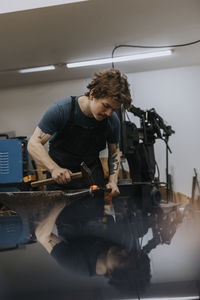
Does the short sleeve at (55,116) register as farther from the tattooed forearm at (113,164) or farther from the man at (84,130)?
the tattooed forearm at (113,164)

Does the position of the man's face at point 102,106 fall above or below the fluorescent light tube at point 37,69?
below

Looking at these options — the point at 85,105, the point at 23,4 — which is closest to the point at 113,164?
the point at 85,105

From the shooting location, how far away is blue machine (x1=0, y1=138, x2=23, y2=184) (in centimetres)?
412

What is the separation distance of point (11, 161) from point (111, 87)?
3087 mm

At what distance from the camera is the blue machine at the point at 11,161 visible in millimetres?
4117

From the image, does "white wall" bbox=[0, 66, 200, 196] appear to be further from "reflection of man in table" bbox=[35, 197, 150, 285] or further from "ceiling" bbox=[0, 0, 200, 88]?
"reflection of man in table" bbox=[35, 197, 150, 285]

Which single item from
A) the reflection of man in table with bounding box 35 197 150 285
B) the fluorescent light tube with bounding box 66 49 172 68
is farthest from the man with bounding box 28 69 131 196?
the fluorescent light tube with bounding box 66 49 172 68

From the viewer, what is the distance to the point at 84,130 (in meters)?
1.68

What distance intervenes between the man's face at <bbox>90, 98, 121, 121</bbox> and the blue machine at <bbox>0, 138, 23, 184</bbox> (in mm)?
2913

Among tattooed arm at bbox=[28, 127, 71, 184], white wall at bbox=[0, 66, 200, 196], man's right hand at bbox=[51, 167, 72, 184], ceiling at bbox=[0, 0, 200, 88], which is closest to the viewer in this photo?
man's right hand at bbox=[51, 167, 72, 184]

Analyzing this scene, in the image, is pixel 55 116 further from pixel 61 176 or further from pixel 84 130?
pixel 61 176

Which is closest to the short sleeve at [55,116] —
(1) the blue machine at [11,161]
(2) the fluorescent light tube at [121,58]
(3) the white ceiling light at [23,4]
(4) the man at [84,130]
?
(4) the man at [84,130]

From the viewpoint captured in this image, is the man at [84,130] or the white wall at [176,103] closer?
the man at [84,130]

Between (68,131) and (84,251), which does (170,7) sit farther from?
(84,251)
